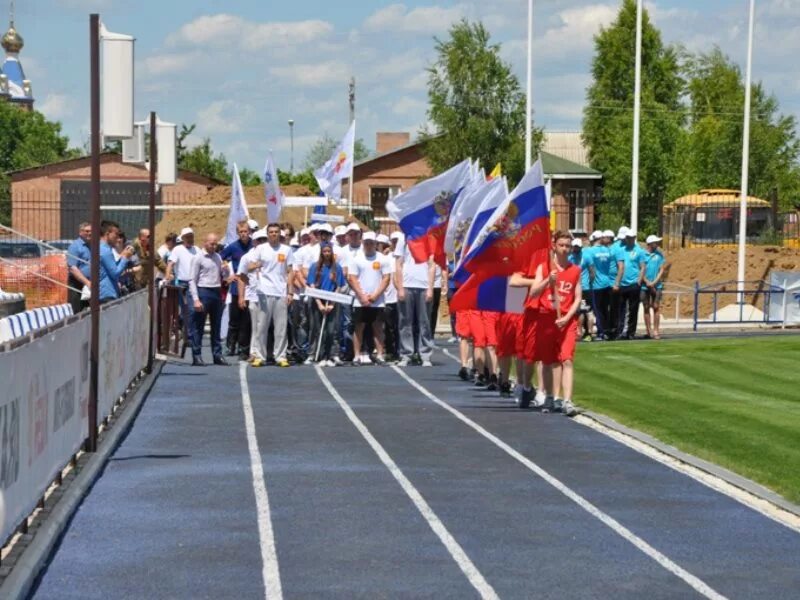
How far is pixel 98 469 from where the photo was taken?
13.3 m

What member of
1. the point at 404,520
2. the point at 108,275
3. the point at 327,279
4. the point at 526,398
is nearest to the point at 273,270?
the point at 327,279

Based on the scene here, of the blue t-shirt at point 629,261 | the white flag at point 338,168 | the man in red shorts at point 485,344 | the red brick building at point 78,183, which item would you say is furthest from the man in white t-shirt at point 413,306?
the red brick building at point 78,183

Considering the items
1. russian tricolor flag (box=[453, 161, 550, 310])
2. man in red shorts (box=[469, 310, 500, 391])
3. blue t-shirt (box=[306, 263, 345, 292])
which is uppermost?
russian tricolor flag (box=[453, 161, 550, 310])

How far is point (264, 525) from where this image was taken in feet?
35.8

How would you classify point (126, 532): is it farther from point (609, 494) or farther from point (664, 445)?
point (664, 445)

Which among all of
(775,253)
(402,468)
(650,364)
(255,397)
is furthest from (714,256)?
(402,468)

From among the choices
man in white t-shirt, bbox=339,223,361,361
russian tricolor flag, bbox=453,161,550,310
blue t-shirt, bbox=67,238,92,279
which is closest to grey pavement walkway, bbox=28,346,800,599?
russian tricolor flag, bbox=453,161,550,310

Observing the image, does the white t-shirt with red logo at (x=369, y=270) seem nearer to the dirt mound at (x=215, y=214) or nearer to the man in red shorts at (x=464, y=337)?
the man in red shorts at (x=464, y=337)

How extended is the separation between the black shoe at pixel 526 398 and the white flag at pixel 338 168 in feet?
63.2

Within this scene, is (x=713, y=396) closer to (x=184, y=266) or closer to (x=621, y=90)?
(x=184, y=266)

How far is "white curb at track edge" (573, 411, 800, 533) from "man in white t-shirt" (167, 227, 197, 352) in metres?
8.14

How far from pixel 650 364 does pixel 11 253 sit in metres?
17.9

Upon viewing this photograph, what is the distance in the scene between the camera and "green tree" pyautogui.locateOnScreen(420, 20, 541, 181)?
82.3m

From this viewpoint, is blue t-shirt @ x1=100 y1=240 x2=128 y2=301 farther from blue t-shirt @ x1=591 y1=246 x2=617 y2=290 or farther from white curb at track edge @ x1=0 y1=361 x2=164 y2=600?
blue t-shirt @ x1=591 y1=246 x2=617 y2=290
